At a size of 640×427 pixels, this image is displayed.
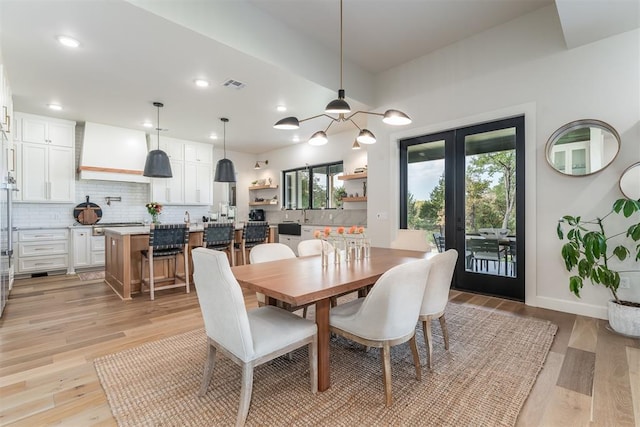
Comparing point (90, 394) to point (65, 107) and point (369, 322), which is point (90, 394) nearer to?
point (369, 322)

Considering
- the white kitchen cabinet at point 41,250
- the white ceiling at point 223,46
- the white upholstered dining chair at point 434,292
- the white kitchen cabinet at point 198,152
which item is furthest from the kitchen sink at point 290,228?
the white upholstered dining chair at point 434,292

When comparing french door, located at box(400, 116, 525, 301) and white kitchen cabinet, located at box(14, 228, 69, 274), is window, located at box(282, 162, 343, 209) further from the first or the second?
white kitchen cabinet, located at box(14, 228, 69, 274)

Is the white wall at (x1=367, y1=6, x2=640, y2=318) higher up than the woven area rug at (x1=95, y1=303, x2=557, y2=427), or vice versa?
the white wall at (x1=367, y1=6, x2=640, y2=318)

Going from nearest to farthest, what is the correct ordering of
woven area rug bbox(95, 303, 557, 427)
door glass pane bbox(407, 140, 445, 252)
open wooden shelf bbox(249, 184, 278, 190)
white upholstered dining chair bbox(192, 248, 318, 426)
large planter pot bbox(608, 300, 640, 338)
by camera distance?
white upholstered dining chair bbox(192, 248, 318, 426), woven area rug bbox(95, 303, 557, 427), large planter pot bbox(608, 300, 640, 338), door glass pane bbox(407, 140, 445, 252), open wooden shelf bbox(249, 184, 278, 190)

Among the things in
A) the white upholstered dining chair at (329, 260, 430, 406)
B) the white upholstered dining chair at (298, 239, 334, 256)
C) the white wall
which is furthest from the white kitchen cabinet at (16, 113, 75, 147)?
the white upholstered dining chair at (329, 260, 430, 406)

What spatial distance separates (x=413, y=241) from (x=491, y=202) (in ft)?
4.27

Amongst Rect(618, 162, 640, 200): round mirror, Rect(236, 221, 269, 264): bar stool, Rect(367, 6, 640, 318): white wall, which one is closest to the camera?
Rect(618, 162, 640, 200): round mirror

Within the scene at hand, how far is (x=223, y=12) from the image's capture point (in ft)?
9.66

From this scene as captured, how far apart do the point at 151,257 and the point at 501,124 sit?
4623 millimetres

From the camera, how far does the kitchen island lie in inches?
150

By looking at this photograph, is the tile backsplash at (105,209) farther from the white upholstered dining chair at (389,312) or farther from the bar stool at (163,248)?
the white upholstered dining chair at (389,312)

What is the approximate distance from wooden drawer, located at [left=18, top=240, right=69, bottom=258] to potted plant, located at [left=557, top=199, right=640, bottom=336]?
23.0 feet

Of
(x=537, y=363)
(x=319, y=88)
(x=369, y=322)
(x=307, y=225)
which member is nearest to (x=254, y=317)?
(x=369, y=322)

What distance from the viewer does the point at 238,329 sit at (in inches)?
58.3
